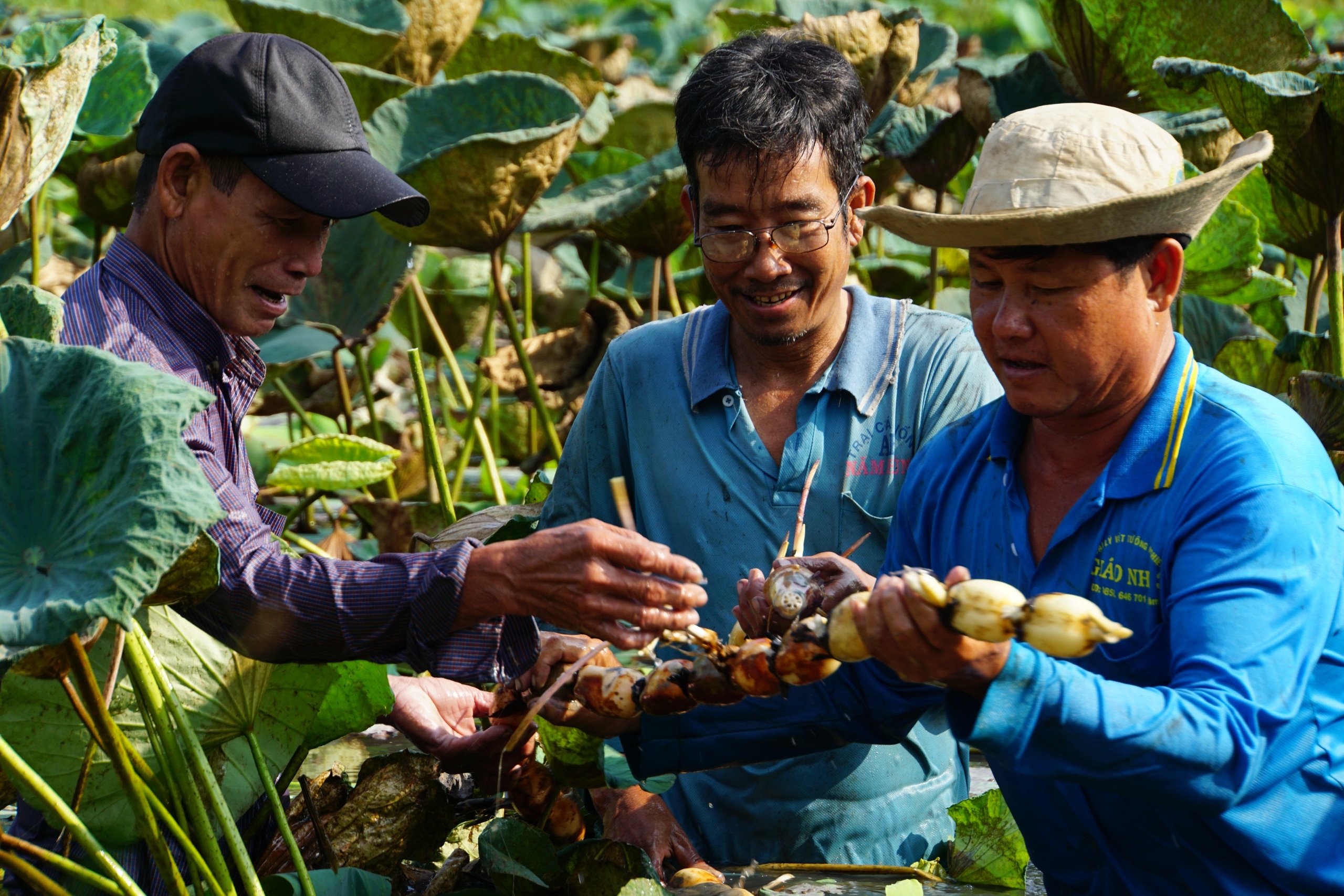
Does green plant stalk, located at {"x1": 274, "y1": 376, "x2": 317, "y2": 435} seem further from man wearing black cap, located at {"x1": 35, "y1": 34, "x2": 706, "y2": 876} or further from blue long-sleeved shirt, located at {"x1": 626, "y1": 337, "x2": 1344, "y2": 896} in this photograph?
blue long-sleeved shirt, located at {"x1": 626, "y1": 337, "x2": 1344, "y2": 896}

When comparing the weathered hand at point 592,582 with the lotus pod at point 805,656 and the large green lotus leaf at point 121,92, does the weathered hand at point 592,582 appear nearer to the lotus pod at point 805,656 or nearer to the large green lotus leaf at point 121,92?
the lotus pod at point 805,656

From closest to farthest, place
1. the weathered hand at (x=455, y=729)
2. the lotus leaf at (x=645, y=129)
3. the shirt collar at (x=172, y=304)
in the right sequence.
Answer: the shirt collar at (x=172, y=304) < the weathered hand at (x=455, y=729) < the lotus leaf at (x=645, y=129)

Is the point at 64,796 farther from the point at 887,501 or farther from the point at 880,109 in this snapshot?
the point at 880,109

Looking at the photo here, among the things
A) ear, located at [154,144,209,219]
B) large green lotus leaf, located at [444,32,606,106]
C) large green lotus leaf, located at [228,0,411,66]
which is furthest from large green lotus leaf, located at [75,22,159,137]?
ear, located at [154,144,209,219]

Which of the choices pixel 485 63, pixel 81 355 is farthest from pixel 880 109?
pixel 81 355

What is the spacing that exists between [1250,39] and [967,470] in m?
2.38

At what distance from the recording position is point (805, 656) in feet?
5.68

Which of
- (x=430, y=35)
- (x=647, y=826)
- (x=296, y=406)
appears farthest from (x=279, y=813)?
(x=430, y=35)

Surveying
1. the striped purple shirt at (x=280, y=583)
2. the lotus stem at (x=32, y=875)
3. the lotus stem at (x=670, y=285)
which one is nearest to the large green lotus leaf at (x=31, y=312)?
the striped purple shirt at (x=280, y=583)

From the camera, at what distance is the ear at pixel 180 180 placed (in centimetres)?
207

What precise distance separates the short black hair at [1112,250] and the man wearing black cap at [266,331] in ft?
1.97

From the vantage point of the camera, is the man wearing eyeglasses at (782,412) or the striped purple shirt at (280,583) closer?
the striped purple shirt at (280,583)

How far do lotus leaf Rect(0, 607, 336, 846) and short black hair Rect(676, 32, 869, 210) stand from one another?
3.77 feet

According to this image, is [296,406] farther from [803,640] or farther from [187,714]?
[803,640]
